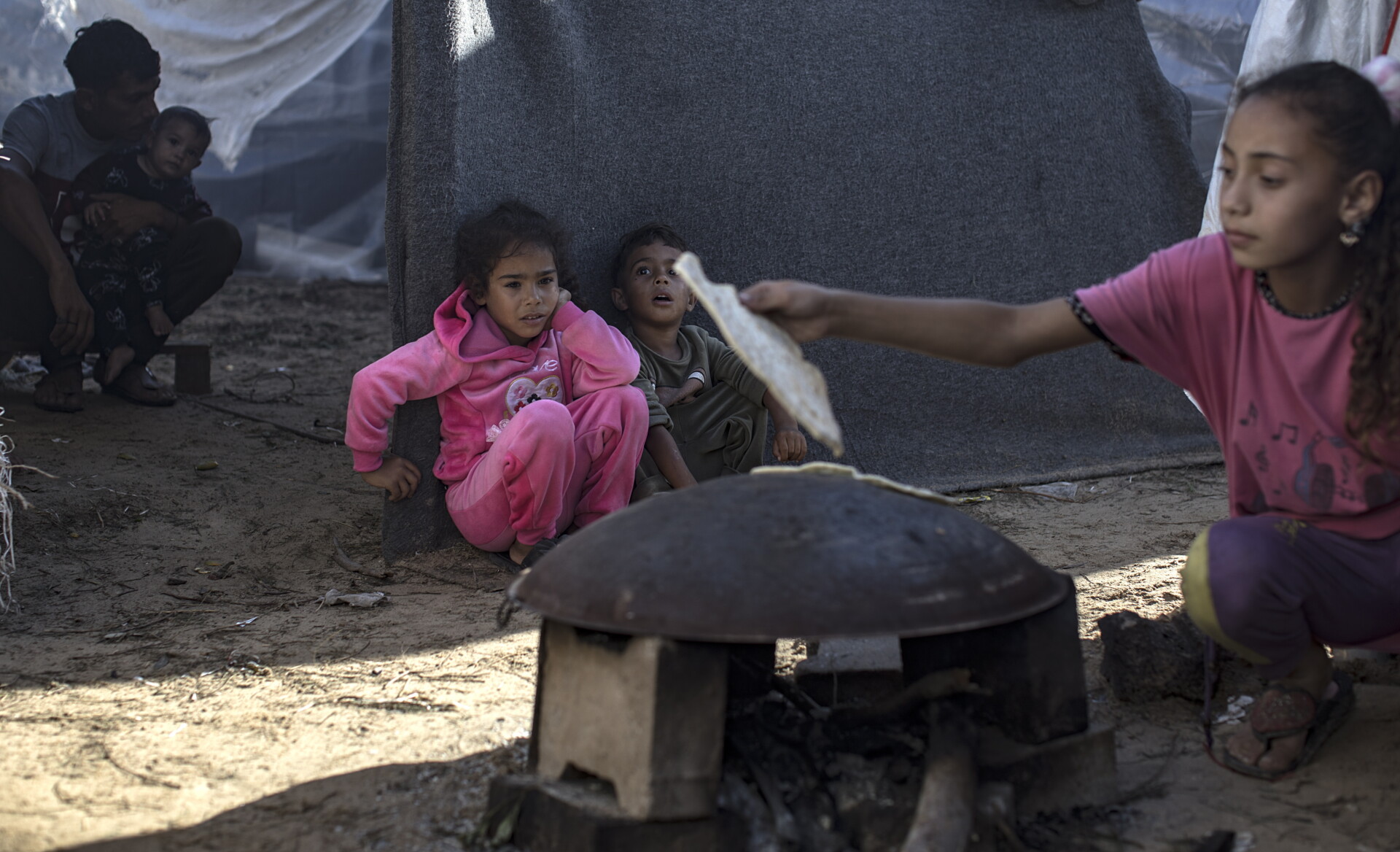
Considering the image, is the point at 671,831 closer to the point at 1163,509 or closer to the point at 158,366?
the point at 1163,509

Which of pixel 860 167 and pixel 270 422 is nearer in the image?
pixel 860 167

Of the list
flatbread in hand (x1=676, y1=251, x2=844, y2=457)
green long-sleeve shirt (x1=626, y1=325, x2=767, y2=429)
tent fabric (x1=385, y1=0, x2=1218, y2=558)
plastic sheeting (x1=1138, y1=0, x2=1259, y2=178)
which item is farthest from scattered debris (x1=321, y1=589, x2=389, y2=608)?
plastic sheeting (x1=1138, y1=0, x2=1259, y2=178)

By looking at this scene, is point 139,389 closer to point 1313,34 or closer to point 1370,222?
point 1370,222

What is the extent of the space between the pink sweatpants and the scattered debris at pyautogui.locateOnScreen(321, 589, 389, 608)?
1.17 feet

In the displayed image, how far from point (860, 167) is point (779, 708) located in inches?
99.1

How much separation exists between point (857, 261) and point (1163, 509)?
4.53ft

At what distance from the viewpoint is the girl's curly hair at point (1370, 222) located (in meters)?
1.73

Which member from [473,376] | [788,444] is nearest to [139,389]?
[473,376]

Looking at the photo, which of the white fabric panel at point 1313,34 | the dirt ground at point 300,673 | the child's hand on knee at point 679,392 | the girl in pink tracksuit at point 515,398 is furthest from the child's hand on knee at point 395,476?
the white fabric panel at point 1313,34

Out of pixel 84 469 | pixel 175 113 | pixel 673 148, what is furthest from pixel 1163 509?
pixel 175 113

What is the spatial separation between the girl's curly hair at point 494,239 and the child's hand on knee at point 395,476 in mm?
551

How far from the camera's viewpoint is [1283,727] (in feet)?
6.59

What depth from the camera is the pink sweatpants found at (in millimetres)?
3096

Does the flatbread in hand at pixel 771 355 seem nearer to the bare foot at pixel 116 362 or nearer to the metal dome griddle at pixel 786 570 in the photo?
the metal dome griddle at pixel 786 570
